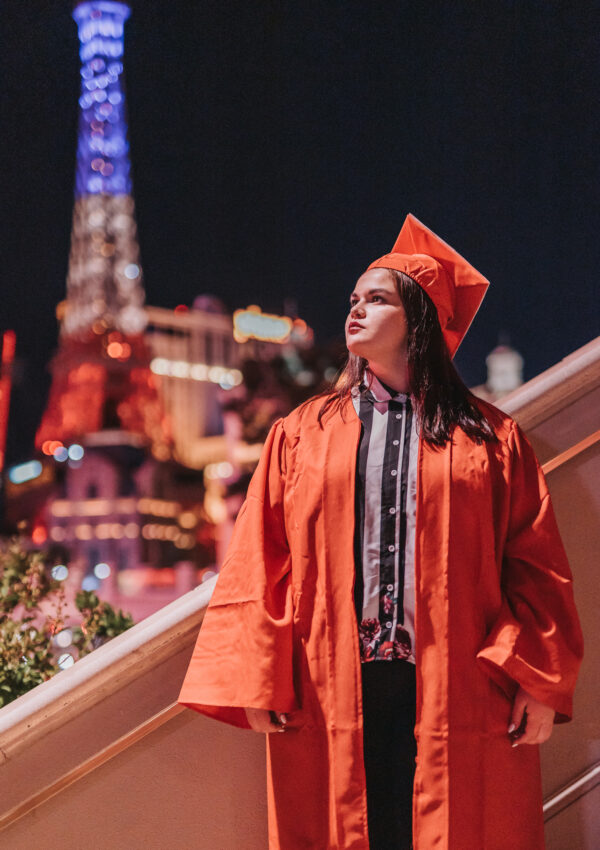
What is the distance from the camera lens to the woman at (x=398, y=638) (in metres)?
1.63

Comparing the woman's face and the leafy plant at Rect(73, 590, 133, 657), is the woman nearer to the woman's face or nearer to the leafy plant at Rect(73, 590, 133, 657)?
the woman's face

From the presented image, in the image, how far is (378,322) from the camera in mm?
1885

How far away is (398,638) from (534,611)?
0.94 feet

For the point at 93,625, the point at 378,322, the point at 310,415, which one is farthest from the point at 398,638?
the point at 93,625

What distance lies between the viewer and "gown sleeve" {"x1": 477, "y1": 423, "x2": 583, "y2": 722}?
1.62 m

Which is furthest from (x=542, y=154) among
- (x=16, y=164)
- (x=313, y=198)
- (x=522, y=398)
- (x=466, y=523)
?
(x=16, y=164)

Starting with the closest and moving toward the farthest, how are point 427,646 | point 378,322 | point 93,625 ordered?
point 427,646, point 378,322, point 93,625

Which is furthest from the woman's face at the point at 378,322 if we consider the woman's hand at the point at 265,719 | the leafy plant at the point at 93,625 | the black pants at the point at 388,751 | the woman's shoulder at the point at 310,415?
the leafy plant at the point at 93,625

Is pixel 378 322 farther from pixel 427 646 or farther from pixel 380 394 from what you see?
pixel 427 646

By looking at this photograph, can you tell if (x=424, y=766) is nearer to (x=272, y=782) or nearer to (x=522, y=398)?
(x=272, y=782)

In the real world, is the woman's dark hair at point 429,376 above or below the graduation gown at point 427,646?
above

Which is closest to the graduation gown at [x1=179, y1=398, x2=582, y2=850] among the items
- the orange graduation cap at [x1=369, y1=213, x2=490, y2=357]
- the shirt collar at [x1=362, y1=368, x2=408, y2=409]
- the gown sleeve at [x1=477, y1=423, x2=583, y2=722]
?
the gown sleeve at [x1=477, y1=423, x2=583, y2=722]

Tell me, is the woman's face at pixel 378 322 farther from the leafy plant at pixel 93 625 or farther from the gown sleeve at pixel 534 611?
the leafy plant at pixel 93 625

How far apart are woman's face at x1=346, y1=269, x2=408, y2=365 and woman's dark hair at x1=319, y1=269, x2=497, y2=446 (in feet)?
0.06
